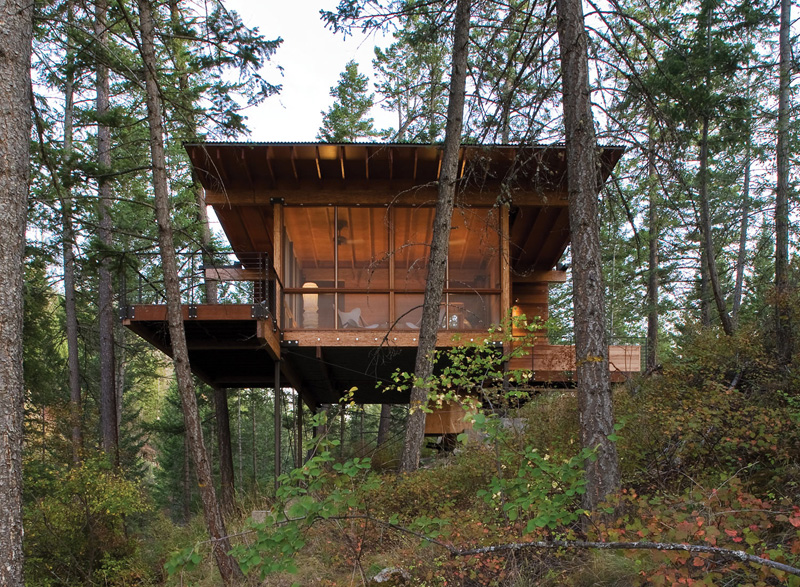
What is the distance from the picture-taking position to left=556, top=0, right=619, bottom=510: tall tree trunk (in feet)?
16.3

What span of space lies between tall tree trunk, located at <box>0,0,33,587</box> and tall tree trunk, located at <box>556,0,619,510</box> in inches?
161

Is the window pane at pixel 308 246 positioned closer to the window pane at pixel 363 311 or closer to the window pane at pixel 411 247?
the window pane at pixel 363 311

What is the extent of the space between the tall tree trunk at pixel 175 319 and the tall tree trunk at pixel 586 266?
3981 millimetres

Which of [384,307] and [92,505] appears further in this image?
[384,307]

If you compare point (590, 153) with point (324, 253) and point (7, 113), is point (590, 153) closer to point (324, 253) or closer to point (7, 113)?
point (7, 113)

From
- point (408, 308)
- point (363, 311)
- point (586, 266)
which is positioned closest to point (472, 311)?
point (408, 308)

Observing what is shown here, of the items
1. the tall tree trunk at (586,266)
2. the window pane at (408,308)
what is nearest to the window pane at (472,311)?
the window pane at (408,308)

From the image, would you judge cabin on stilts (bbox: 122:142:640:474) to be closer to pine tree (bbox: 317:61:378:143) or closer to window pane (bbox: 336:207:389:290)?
window pane (bbox: 336:207:389:290)

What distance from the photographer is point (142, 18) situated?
23.6 ft

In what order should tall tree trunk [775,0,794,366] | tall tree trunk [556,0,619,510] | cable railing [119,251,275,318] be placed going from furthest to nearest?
1. tall tree trunk [775,0,794,366]
2. cable railing [119,251,275,318]
3. tall tree trunk [556,0,619,510]

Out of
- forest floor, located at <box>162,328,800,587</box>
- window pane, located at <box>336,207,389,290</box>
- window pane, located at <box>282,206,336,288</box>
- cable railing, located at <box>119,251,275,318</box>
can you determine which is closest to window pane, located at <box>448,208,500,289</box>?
window pane, located at <box>336,207,389,290</box>

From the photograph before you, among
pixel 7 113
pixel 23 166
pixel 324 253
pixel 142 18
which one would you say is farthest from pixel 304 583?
pixel 142 18

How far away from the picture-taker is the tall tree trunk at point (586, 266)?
4977mm

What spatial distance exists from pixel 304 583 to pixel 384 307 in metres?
4.97
